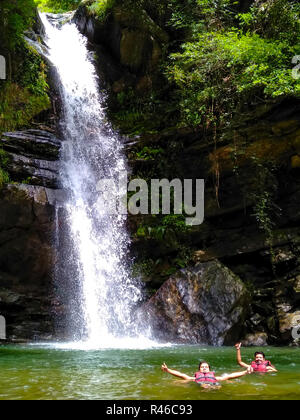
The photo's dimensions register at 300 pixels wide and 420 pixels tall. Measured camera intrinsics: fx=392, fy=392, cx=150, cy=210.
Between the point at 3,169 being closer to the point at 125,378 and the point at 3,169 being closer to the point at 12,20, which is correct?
the point at 12,20

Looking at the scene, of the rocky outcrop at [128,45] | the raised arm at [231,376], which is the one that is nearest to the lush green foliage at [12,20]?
the rocky outcrop at [128,45]

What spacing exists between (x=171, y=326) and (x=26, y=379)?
6.15m

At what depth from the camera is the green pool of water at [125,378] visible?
4039mm

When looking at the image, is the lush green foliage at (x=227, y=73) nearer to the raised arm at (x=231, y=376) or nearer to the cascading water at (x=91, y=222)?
the cascading water at (x=91, y=222)

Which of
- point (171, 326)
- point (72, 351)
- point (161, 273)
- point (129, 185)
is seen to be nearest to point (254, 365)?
point (72, 351)

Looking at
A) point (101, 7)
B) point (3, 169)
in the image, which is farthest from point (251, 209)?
point (101, 7)

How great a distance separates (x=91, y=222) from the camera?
497 inches

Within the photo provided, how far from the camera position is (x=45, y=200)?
464 inches

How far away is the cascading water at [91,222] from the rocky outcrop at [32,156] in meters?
0.41

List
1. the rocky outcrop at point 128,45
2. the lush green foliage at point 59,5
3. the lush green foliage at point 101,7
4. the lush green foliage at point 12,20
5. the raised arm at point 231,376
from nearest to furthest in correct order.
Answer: the raised arm at point 231,376
the lush green foliage at point 12,20
the rocky outcrop at point 128,45
the lush green foliage at point 101,7
the lush green foliage at point 59,5

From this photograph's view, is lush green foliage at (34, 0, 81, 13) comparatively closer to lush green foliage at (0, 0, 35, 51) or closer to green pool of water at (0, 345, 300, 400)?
lush green foliage at (0, 0, 35, 51)

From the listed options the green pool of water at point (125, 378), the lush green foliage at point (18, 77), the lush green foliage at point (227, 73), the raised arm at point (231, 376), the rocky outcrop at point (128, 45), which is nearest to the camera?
the green pool of water at point (125, 378)

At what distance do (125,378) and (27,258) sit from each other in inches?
305
